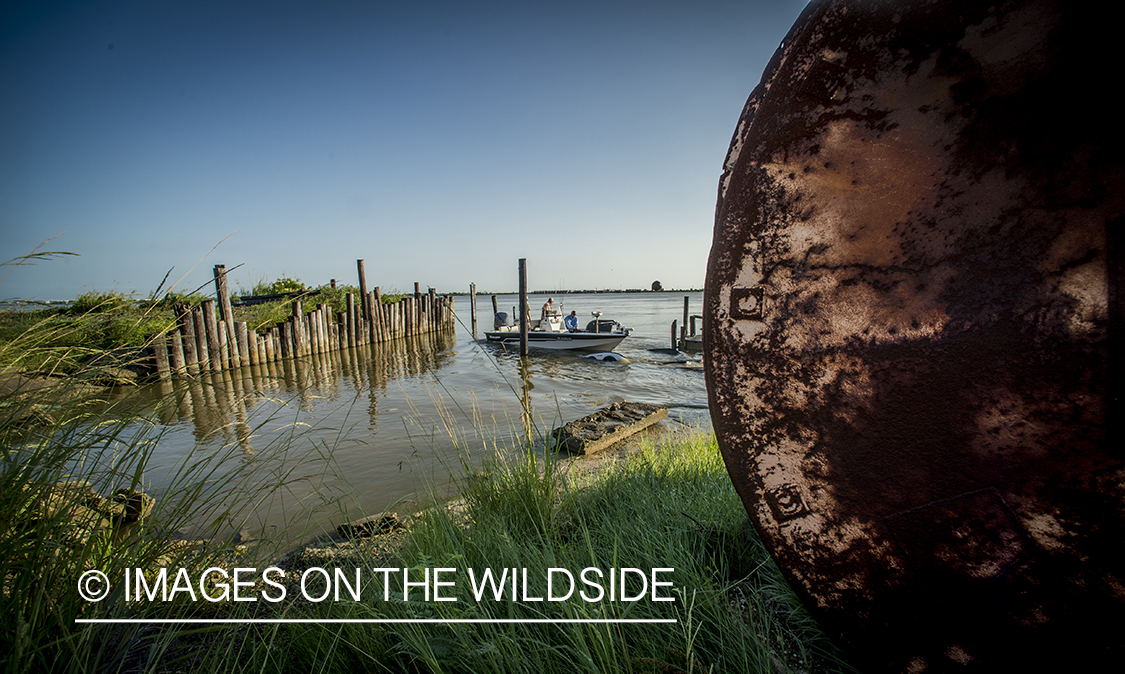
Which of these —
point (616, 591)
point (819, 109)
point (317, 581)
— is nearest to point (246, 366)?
point (317, 581)

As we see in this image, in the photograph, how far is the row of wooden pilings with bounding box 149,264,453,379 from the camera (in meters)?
10.1

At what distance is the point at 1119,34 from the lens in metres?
0.72

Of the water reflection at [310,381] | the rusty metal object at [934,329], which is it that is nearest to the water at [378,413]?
the water reflection at [310,381]

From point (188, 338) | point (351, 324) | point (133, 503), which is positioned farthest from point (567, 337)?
point (133, 503)

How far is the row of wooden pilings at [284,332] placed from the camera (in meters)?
10.1

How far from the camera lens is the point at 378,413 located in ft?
27.3

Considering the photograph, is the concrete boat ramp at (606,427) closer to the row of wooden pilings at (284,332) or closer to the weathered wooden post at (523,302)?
the row of wooden pilings at (284,332)

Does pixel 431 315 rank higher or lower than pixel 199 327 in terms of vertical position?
lower

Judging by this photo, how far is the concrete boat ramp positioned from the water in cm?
36

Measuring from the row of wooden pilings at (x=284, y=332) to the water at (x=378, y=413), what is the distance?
55 centimetres

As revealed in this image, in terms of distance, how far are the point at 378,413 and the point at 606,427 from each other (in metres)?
4.42

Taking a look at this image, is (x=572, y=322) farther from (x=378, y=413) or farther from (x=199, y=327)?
(x=199, y=327)

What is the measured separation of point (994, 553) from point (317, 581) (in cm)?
253

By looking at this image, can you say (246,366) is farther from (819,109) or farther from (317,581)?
(819,109)
